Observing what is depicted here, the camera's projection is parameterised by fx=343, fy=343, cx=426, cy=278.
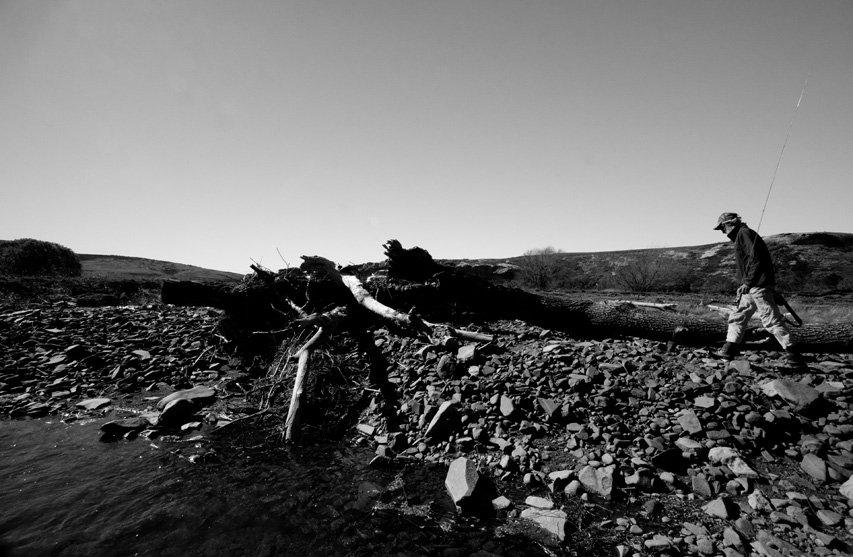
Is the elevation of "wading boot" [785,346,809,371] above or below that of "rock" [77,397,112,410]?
above

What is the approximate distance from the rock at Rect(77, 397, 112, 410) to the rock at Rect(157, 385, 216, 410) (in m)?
0.88

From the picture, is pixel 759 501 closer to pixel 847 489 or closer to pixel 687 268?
pixel 847 489

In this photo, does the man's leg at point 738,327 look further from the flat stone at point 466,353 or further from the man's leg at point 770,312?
the flat stone at point 466,353

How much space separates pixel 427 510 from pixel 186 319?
10.1m

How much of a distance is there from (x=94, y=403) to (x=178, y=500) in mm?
3728

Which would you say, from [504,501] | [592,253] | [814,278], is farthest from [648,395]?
[592,253]

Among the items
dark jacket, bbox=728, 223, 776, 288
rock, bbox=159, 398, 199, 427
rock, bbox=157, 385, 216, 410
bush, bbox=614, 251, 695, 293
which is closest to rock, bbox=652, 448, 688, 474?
dark jacket, bbox=728, 223, 776, 288

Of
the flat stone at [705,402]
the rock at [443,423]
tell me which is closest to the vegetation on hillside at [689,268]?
the flat stone at [705,402]

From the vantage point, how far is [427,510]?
9.46ft

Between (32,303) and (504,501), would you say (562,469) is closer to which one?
(504,501)

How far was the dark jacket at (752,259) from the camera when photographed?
178 inches

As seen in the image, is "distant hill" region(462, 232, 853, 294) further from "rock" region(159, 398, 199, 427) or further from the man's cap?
"rock" region(159, 398, 199, 427)

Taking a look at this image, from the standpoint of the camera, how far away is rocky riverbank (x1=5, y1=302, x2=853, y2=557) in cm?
254

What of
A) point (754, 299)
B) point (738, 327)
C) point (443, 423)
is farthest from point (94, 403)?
point (754, 299)
